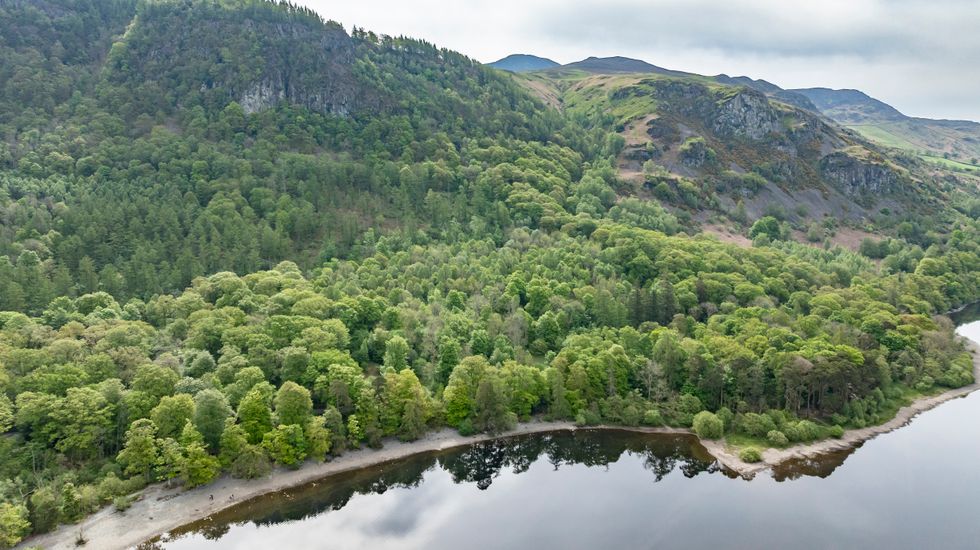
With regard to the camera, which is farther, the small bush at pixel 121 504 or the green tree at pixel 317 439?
the green tree at pixel 317 439

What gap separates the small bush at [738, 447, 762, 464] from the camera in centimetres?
8156

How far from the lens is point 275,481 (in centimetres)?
7425

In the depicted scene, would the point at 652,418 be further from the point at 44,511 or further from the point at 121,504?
the point at 44,511

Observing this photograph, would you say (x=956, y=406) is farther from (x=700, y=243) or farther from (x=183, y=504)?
(x=183, y=504)

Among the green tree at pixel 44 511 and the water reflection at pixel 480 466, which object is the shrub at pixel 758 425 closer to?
the water reflection at pixel 480 466

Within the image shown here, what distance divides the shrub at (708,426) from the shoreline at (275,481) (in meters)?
1.00

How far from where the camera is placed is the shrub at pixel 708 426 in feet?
285

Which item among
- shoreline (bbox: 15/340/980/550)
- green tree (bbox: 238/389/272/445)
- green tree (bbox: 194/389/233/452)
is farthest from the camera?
green tree (bbox: 238/389/272/445)

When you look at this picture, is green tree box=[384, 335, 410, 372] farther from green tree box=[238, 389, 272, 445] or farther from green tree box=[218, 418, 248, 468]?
green tree box=[218, 418, 248, 468]

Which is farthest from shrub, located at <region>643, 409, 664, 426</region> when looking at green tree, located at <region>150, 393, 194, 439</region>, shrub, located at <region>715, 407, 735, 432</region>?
green tree, located at <region>150, 393, 194, 439</region>

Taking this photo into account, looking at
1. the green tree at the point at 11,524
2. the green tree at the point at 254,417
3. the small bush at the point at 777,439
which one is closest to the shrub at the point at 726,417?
the small bush at the point at 777,439

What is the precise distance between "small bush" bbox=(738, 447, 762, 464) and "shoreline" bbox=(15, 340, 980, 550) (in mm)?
536

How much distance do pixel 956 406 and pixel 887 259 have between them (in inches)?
3632

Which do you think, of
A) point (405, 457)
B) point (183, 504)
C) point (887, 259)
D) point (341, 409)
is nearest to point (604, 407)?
point (405, 457)
